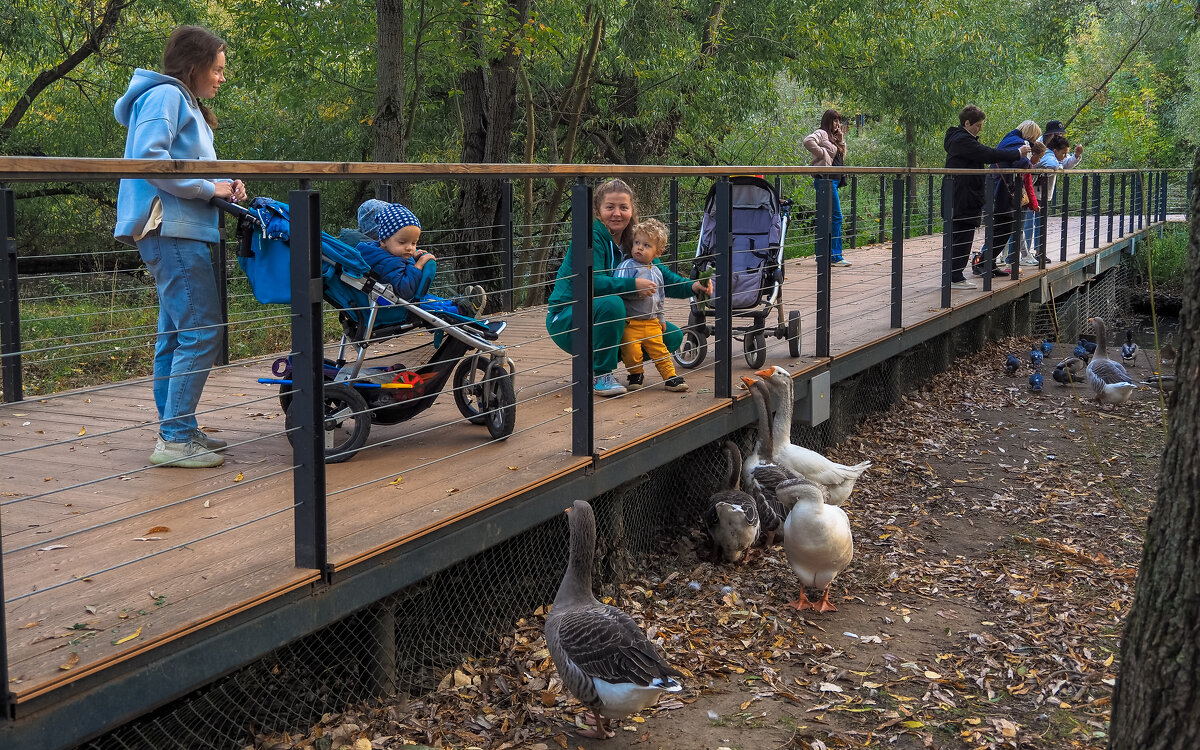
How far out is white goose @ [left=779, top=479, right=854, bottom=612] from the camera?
5.63 m

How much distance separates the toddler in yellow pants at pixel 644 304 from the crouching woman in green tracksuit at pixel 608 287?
3.4 inches

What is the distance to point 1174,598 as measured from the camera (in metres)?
2.87

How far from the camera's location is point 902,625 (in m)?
5.64

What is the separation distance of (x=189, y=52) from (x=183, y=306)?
108 cm

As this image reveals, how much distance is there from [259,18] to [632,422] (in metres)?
10.3

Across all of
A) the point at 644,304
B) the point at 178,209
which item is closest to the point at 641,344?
the point at 644,304

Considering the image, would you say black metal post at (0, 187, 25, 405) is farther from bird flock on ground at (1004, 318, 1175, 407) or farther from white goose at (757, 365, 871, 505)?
bird flock on ground at (1004, 318, 1175, 407)

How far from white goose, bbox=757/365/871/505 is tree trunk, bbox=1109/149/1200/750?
343 centimetres

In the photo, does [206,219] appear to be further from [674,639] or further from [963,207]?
[963,207]

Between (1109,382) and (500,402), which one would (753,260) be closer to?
(500,402)

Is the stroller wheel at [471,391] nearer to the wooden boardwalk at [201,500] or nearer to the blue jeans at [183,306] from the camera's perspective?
the wooden boardwalk at [201,500]

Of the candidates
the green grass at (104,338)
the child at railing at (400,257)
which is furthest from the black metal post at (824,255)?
the green grass at (104,338)

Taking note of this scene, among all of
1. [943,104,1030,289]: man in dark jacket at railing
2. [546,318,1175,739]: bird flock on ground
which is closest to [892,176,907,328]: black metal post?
[943,104,1030,289]: man in dark jacket at railing

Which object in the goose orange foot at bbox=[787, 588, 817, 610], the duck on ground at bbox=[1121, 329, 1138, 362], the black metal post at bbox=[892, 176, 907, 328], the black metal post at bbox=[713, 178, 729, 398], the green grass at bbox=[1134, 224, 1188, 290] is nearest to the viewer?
the goose orange foot at bbox=[787, 588, 817, 610]
